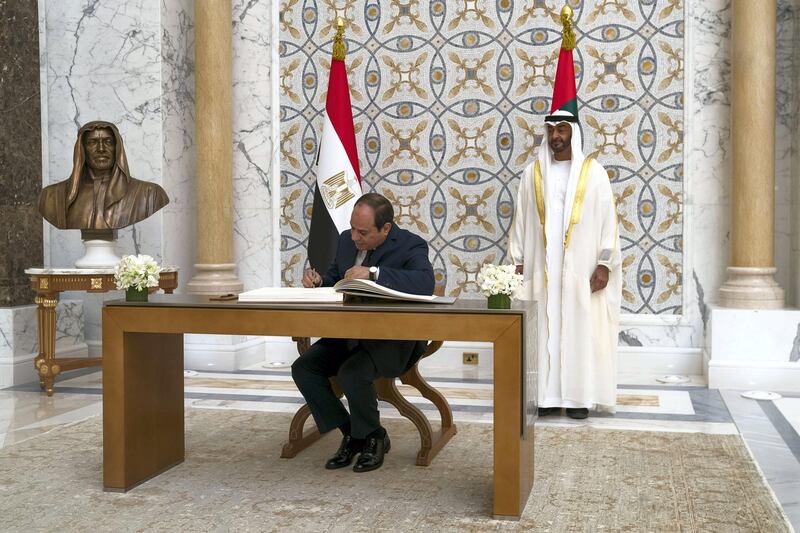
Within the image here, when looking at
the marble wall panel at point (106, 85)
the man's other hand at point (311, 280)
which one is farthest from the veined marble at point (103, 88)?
the man's other hand at point (311, 280)

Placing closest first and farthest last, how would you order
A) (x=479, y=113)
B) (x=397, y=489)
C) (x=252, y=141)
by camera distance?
(x=397, y=489) → (x=479, y=113) → (x=252, y=141)

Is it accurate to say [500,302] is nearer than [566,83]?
Yes

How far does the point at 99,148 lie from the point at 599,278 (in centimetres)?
345

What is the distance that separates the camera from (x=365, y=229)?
13.0ft

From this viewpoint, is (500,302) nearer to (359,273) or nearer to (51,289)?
(359,273)

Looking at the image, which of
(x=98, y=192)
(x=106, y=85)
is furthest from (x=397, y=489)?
(x=106, y=85)

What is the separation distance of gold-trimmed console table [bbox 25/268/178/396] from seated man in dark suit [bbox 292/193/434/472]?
2.07m

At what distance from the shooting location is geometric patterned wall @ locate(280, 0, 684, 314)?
6508mm

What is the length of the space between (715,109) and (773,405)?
2266mm

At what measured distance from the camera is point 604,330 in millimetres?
5234

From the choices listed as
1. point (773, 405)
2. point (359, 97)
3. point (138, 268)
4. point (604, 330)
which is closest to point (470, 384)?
point (604, 330)

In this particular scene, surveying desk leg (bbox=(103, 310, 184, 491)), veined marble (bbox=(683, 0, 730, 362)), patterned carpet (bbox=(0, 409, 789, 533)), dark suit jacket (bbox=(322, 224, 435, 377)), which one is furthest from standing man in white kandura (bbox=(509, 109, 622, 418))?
desk leg (bbox=(103, 310, 184, 491))

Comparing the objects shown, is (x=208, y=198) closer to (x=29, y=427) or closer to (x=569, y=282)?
(x=29, y=427)

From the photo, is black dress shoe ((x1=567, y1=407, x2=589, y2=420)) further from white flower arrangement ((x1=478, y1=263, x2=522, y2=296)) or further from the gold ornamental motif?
the gold ornamental motif
